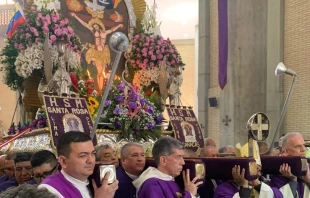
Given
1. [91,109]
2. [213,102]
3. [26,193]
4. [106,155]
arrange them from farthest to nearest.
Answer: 1. [213,102]
2. [91,109]
3. [106,155]
4. [26,193]

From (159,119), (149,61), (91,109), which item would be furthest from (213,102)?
(91,109)

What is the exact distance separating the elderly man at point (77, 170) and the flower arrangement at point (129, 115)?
3596 mm

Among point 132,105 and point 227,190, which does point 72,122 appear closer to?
point 132,105

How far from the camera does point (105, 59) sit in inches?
340

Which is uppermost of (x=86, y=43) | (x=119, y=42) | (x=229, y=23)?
(x=229, y=23)

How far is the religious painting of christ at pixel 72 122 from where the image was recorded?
621 centimetres

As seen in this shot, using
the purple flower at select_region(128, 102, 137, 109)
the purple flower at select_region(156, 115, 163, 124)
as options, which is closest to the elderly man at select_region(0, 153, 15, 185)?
the purple flower at select_region(128, 102, 137, 109)

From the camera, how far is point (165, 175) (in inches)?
150

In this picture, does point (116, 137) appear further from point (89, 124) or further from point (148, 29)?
point (148, 29)

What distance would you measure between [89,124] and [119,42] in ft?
7.20

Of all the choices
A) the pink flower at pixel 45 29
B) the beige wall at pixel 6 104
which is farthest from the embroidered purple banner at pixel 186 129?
the beige wall at pixel 6 104

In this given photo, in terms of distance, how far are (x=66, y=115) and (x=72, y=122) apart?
0.13 metres

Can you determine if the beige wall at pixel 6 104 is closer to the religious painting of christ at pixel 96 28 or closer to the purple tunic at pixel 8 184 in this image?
the religious painting of christ at pixel 96 28

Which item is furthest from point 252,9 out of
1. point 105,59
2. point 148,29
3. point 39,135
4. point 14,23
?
point 39,135
